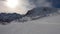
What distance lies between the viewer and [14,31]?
2.28 m

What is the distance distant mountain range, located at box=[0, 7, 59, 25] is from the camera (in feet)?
8.66

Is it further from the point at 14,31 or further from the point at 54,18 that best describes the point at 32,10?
the point at 14,31

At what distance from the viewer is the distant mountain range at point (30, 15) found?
8.66 ft

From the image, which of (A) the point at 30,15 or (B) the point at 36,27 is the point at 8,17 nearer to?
(A) the point at 30,15

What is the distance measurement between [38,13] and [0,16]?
657mm

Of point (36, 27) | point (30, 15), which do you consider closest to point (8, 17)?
point (30, 15)

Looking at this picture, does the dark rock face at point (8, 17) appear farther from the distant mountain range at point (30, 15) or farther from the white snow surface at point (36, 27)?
the white snow surface at point (36, 27)

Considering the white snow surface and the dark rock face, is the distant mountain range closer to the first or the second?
the dark rock face

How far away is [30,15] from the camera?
2807mm

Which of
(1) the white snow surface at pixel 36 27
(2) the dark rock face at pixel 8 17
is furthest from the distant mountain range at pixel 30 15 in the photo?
(1) the white snow surface at pixel 36 27

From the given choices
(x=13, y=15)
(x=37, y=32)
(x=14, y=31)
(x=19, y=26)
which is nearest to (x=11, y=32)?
(x=14, y=31)

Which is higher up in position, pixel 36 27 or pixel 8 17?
pixel 8 17

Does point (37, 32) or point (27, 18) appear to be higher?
point (27, 18)

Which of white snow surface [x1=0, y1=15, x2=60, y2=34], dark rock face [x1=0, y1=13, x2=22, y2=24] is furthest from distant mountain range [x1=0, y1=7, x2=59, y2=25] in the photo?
white snow surface [x1=0, y1=15, x2=60, y2=34]
